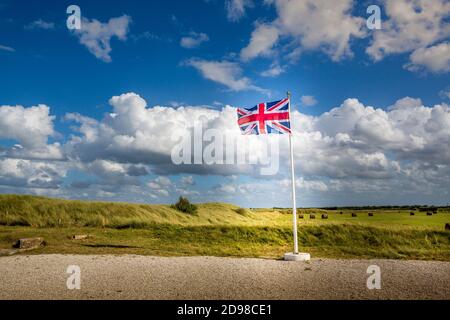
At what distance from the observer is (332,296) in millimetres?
9273

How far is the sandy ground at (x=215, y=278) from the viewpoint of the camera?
31.4 feet

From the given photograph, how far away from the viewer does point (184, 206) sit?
5303 centimetres

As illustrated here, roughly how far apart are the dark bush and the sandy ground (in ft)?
121

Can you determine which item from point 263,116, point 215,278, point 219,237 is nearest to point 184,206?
point 219,237

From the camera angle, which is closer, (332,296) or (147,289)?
(332,296)

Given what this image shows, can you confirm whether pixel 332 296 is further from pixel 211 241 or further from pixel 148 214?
pixel 148 214

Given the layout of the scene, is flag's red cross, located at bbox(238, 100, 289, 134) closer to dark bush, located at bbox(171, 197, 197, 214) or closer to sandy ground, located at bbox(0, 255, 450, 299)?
sandy ground, located at bbox(0, 255, 450, 299)

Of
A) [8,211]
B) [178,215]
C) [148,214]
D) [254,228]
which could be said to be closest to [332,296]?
[254,228]

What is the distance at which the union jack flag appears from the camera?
15.6 m

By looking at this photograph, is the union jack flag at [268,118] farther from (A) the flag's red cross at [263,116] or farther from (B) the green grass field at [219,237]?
(B) the green grass field at [219,237]

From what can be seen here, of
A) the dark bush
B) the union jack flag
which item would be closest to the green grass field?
the union jack flag

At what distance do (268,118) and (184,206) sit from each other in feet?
128

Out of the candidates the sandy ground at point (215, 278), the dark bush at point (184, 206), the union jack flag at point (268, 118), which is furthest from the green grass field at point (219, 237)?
the dark bush at point (184, 206)

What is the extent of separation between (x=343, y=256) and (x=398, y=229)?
8779 millimetres
